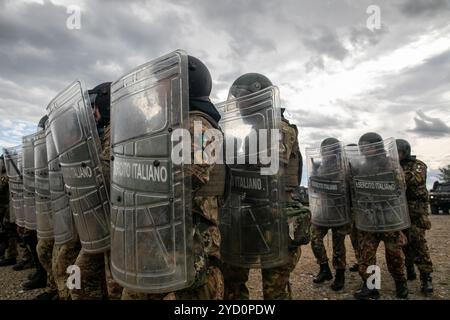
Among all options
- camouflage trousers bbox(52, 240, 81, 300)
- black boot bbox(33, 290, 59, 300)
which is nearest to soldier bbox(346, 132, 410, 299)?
camouflage trousers bbox(52, 240, 81, 300)

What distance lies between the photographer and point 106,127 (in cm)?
256

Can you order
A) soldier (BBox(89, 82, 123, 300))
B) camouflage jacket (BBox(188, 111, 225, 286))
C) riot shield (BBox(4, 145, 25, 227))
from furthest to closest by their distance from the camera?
riot shield (BBox(4, 145, 25, 227)) → soldier (BBox(89, 82, 123, 300)) → camouflage jacket (BBox(188, 111, 225, 286))

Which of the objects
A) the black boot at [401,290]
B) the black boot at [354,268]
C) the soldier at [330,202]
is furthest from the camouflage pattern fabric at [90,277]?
the black boot at [354,268]

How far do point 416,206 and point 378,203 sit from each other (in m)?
1.39

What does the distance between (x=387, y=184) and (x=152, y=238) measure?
11.5 ft

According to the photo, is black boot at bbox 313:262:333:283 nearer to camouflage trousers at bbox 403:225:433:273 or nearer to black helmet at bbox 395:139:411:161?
camouflage trousers at bbox 403:225:433:273

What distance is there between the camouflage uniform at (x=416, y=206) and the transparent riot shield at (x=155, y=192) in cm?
448

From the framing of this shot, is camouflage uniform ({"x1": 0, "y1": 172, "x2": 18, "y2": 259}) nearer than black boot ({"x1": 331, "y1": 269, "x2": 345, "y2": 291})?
No

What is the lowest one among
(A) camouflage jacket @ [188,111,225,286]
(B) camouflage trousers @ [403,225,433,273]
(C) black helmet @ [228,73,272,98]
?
(B) camouflage trousers @ [403,225,433,273]

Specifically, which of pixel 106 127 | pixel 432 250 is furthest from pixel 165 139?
pixel 432 250

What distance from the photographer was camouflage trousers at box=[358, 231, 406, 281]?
427 centimetres

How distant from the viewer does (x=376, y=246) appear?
4.43 m
